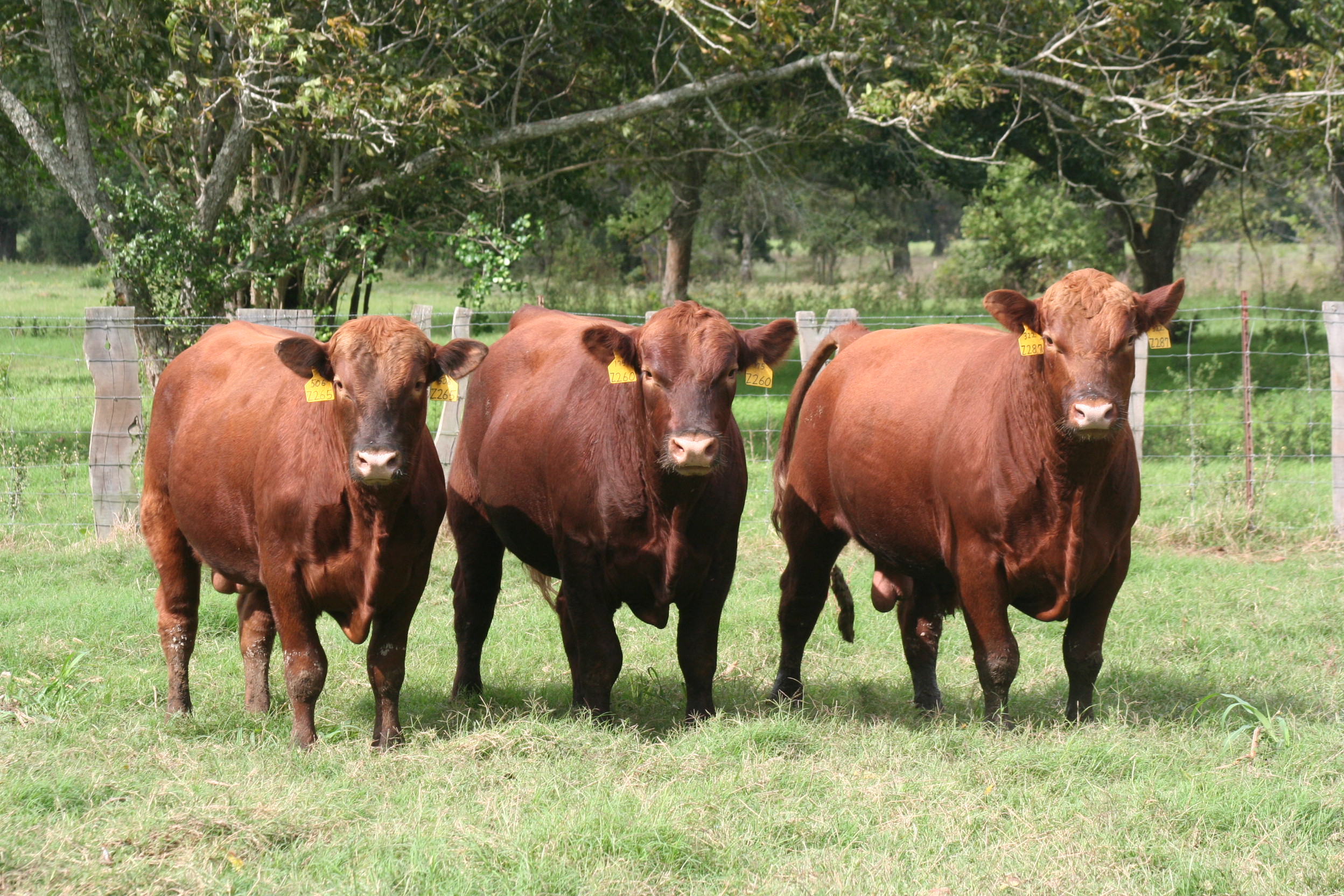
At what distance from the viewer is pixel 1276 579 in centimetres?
818

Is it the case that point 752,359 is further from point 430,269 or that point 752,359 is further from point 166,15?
point 430,269

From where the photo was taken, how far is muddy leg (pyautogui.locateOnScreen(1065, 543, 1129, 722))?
206 inches

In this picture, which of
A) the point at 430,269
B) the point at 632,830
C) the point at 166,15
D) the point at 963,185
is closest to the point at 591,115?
the point at 166,15

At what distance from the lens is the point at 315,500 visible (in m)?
4.98

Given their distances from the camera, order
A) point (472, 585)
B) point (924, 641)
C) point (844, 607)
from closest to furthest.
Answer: point (924, 641) < point (472, 585) < point (844, 607)

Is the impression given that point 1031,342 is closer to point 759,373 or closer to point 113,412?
point 759,373

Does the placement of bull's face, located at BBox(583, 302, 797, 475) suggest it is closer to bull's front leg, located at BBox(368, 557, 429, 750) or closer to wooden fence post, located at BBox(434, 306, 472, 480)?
bull's front leg, located at BBox(368, 557, 429, 750)

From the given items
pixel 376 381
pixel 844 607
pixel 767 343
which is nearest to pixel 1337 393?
pixel 844 607

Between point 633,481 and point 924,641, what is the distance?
1.76 m

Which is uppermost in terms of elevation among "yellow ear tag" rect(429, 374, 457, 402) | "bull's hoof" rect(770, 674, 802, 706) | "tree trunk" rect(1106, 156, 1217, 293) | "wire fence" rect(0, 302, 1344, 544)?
"tree trunk" rect(1106, 156, 1217, 293)

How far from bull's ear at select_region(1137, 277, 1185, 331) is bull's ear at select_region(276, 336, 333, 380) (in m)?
3.22

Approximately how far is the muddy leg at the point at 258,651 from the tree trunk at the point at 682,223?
12.8m

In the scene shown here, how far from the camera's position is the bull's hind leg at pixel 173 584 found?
570 cm

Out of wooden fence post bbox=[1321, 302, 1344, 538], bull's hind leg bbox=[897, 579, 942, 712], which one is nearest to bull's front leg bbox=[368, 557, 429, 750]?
bull's hind leg bbox=[897, 579, 942, 712]
